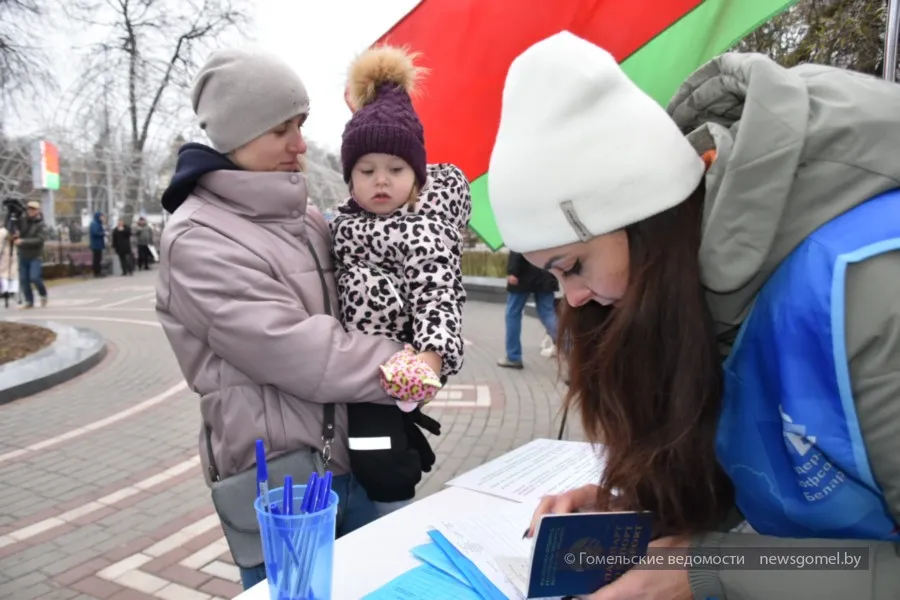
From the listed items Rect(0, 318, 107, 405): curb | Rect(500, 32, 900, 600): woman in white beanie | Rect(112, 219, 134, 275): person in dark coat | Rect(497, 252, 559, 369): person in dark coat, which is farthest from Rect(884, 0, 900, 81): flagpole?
Rect(112, 219, 134, 275): person in dark coat

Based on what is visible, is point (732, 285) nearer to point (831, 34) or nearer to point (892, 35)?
point (892, 35)

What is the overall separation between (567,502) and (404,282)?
0.67 m

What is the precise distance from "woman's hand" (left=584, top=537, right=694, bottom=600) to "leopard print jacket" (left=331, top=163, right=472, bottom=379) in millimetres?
675

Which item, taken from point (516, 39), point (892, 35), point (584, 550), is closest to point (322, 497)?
point (584, 550)

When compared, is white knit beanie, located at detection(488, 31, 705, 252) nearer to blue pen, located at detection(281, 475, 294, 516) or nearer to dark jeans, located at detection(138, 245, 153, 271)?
blue pen, located at detection(281, 475, 294, 516)

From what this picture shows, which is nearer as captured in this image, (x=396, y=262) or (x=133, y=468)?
(x=396, y=262)

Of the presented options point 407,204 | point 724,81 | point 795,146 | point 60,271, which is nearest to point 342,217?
point 407,204

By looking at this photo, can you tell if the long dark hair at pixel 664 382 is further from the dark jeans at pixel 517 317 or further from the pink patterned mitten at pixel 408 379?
the dark jeans at pixel 517 317

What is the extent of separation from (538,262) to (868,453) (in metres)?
0.57

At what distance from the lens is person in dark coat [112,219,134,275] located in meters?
16.5

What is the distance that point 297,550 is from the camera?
3.34ft

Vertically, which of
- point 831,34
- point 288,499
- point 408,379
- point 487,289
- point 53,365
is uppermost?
point 831,34

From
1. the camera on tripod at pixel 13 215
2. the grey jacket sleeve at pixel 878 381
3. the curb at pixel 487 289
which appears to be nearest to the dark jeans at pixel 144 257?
the camera on tripod at pixel 13 215

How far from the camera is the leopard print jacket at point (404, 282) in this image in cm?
159
